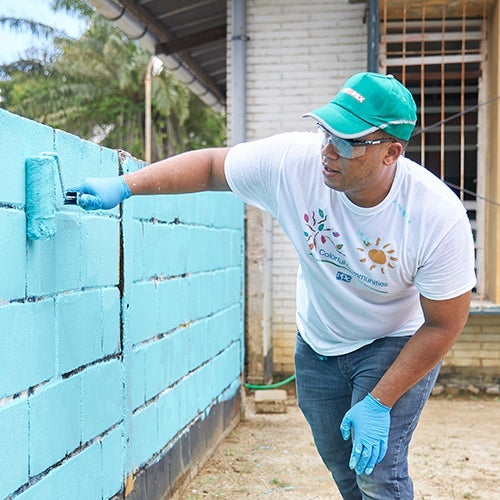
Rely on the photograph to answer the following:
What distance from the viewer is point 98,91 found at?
2617 cm

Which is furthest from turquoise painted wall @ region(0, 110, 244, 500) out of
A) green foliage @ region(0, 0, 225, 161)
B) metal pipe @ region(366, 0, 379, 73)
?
green foliage @ region(0, 0, 225, 161)

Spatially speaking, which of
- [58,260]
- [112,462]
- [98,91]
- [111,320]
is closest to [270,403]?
[112,462]

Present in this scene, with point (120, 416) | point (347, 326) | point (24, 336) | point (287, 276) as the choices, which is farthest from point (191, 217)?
point (287, 276)

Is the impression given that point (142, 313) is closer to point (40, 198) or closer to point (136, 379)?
point (136, 379)

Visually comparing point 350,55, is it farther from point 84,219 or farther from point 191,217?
point 84,219

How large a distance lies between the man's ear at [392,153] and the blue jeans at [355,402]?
28.0 inches

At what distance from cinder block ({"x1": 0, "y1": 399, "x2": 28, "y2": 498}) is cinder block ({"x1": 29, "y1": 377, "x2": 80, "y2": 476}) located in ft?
0.16

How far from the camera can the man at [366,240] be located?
2.40 meters

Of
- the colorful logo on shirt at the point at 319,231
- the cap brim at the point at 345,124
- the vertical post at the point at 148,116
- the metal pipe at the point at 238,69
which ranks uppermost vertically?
the vertical post at the point at 148,116

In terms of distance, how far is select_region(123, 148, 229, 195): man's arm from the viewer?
2447mm

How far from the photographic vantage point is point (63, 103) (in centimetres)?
2617

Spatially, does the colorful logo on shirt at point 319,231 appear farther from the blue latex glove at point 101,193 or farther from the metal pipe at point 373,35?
the metal pipe at point 373,35

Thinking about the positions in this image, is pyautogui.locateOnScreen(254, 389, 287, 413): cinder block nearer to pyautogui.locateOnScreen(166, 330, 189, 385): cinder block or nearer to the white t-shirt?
pyautogui.locateOnScreen(166, 330, 189, 385): cinder block

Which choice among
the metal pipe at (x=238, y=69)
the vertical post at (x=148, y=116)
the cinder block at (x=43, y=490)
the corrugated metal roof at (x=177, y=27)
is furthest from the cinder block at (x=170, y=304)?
the vertical post at (x=148, y=116)
